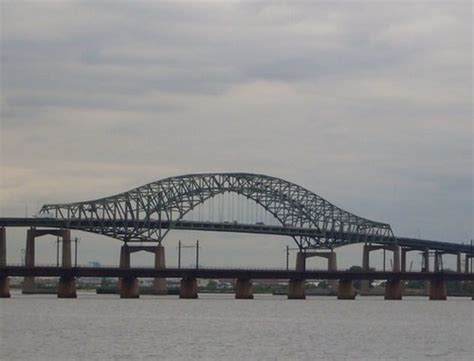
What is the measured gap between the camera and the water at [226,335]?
231 feet

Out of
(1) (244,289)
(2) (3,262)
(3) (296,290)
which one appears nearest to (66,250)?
(2) (3,262)

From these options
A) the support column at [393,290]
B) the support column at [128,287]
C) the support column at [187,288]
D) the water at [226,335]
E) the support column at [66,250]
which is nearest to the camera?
the water at [226,335]

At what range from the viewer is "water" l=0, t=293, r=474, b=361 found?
70312 mm

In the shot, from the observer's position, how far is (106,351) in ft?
230

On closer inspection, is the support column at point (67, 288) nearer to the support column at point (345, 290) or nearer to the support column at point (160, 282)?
the support column at point (160, 282)

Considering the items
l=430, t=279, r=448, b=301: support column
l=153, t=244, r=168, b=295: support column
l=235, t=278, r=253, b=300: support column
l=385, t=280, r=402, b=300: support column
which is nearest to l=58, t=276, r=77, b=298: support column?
l=235, t=278, r=253, b=300: support column

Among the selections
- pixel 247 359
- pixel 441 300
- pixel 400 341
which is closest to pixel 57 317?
pixel 400 341

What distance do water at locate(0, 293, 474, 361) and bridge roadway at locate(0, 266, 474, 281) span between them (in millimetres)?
30186

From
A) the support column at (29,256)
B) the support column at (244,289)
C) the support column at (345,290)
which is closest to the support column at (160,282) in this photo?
the support column at (29,256)

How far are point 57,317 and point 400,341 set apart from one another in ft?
107

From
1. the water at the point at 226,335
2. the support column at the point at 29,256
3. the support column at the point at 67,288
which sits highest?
the support column at the point at 29,256

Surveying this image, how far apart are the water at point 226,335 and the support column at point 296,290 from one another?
47.8m

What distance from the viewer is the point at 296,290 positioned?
573 ft

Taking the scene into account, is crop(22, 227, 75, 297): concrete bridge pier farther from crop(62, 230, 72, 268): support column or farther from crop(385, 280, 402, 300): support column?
crop(385, 280, 402, 300): support column
